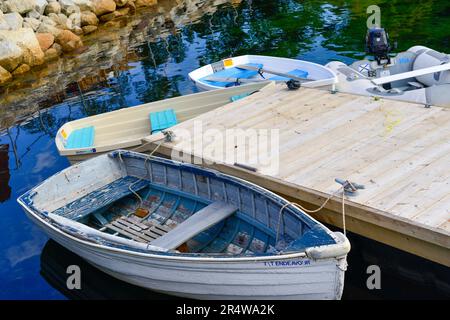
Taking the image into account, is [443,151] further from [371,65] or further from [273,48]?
[273,48]

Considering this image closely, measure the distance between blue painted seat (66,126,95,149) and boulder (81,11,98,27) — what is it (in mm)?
19967

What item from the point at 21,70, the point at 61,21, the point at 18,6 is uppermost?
the point at 18,6

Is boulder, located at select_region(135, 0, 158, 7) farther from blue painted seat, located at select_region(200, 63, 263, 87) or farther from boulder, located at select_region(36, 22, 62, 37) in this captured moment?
blue painted seat, located at select_region(200, 63, 263, 87)

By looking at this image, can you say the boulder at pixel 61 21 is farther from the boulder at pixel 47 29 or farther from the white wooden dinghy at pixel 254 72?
the white wooden dinghy at pixel 254 72

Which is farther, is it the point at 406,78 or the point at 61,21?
the point at 61,21

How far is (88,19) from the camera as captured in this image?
31734 millimetres

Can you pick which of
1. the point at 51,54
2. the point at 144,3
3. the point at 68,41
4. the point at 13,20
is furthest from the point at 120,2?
the point at 13,20

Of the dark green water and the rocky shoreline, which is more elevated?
the rocky shoreline

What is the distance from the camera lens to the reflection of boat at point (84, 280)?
9148 millimetres

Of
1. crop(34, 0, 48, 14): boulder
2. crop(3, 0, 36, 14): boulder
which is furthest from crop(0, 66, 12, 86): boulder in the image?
crop(34, 0, 48, 14): boulder

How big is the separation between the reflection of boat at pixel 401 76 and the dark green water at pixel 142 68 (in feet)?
16.4

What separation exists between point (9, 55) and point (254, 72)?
1385 centimetres

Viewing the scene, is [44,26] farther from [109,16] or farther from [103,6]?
[109,16]

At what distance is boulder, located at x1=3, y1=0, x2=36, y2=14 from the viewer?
2870 centimetres
